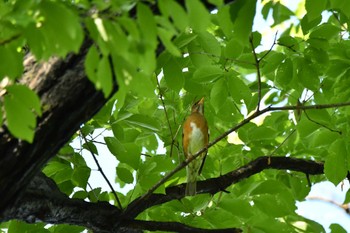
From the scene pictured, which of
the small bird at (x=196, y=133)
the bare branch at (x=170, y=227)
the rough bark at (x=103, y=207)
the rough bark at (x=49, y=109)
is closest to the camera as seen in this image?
the rough bark at (x=49, y=109)

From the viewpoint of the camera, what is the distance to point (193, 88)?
3596 mm

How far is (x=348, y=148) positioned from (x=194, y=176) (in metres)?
0.98

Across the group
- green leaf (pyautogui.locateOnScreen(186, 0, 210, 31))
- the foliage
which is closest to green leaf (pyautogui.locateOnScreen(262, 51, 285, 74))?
the foliage

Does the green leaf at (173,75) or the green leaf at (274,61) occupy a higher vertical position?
the green leaf at (274,61)

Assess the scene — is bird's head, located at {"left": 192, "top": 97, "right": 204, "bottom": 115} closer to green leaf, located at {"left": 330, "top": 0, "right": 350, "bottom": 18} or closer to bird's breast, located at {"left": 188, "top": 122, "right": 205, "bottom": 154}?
bird's breast, located at {"left": 188, "top": 122, "right": 205, "bottom": 154}

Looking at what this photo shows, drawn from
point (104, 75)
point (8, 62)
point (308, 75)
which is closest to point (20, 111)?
point (8, 62)

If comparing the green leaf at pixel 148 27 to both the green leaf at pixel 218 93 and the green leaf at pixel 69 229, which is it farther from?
the green leaf at pixel 69 229

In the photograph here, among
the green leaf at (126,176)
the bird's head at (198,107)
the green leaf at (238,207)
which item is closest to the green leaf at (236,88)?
the green leaf at (238,207)

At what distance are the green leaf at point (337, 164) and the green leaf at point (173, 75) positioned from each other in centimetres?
94

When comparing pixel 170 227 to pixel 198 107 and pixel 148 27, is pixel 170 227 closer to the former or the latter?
pixel 148 27

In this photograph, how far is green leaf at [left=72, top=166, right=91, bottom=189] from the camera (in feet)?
10.5

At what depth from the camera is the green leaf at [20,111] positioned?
1.70 m

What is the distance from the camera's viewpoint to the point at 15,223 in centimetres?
314

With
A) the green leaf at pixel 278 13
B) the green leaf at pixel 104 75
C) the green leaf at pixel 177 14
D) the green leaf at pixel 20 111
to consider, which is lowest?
the green leaf at pixel 20 111
